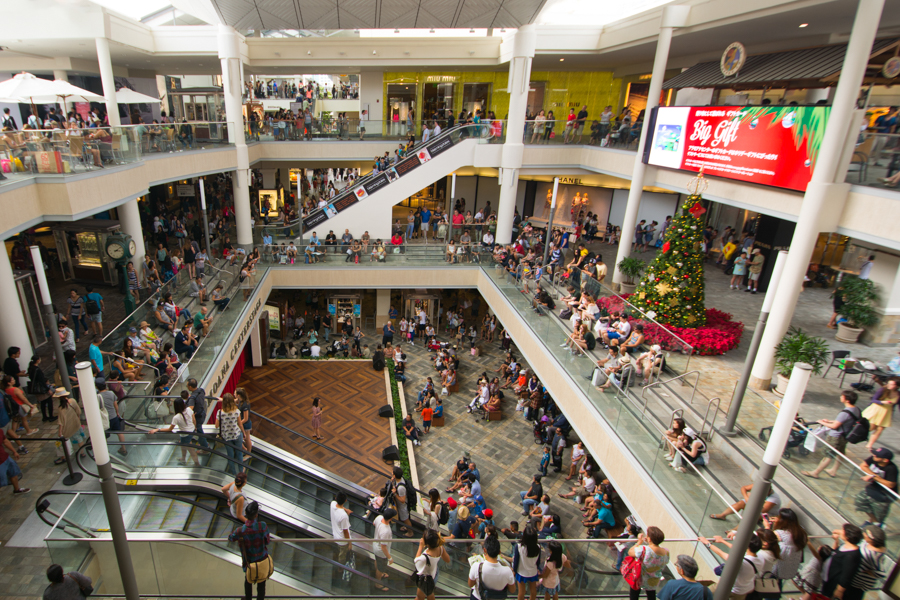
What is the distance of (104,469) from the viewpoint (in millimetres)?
4176

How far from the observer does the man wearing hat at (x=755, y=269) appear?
15.1 meters

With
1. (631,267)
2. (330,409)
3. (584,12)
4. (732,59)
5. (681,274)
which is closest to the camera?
(681,274)

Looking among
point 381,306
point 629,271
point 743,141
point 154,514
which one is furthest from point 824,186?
point 381,306

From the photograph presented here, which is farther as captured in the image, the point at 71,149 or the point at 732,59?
the point at 732,59

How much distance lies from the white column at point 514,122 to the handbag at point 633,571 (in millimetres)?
15272

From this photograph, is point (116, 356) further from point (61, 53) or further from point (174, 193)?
point (174, 193)

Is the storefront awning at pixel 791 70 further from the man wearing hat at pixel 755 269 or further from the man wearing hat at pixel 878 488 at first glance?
the man wearing hat at pixel 878 488

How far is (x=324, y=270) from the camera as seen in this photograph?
18328 mm

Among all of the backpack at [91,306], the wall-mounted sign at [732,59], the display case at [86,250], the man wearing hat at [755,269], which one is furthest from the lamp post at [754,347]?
the display case at [86,250]

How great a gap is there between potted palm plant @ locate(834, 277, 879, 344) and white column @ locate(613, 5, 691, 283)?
19.1 ft

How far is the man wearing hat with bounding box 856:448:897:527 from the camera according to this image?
566 centimetres

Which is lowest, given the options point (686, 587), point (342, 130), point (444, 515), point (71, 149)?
point (444, 515)

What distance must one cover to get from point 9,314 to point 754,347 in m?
12.3

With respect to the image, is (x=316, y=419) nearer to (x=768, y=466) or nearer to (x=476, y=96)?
(x=768, y=466)
